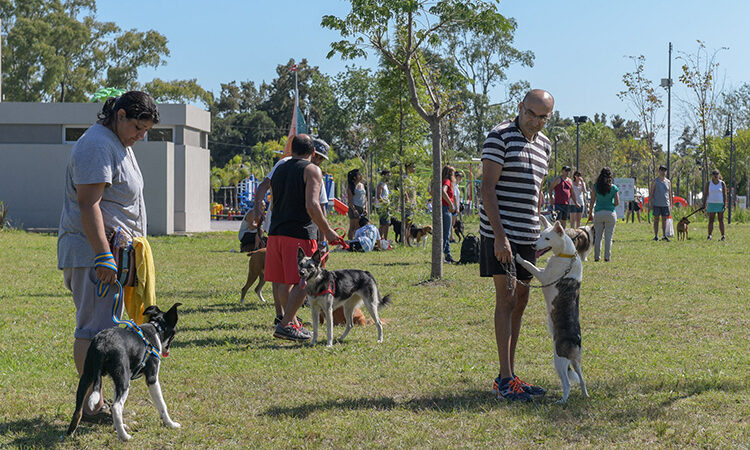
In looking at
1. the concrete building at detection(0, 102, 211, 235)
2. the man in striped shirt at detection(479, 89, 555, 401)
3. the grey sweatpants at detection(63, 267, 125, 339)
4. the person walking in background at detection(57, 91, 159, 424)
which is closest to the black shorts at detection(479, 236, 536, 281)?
the man in striped shirt at detection(479, 89, 555, 401)

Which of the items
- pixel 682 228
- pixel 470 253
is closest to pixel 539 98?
pixel 470 253

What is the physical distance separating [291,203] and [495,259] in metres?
2.42

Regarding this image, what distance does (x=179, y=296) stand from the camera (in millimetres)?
10031

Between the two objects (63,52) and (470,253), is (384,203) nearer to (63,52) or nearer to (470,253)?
(470,253)

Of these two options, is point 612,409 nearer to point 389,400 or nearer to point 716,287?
point 389,400

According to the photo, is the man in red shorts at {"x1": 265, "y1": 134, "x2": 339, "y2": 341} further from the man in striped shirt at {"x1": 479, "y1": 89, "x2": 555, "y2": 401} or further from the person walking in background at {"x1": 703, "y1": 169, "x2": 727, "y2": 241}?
the person walking in background at {"x1": 703, "y1": 169, "x2": 727, "y2": 241}

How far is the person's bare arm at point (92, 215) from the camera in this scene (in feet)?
13.1

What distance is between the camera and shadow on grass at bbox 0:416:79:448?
13.7 ft

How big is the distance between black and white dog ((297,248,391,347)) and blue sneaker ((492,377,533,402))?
6.84 feet

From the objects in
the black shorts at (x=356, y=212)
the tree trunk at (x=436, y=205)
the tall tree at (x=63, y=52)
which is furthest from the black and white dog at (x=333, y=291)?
the tall tree at (x=63, y=52)

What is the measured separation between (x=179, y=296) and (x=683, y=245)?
12.5 metres

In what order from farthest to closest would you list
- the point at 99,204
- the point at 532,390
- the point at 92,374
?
1. the point at 532,390
2. the point at 99,204
3. the point at 92,374

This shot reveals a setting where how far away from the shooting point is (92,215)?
157 inches

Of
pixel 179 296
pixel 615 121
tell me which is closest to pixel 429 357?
pixel 179 296
